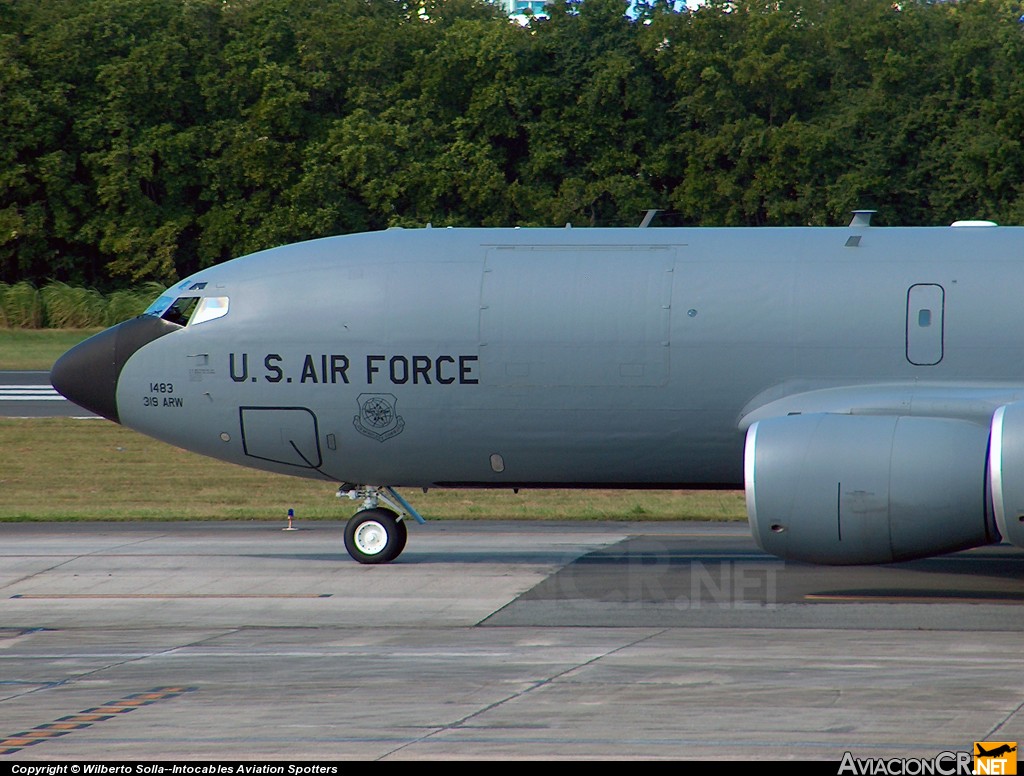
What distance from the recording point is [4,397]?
36.2m

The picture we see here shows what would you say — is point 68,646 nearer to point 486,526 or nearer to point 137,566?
point 137,566

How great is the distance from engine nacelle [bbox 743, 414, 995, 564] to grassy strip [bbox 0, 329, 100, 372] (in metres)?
30.9

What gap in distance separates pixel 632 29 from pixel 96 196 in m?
19.3

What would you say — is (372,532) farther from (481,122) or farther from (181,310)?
(481,122)

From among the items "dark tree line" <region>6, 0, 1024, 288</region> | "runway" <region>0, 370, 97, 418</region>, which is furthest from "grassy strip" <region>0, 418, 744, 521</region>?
"dark tree line" <region>6, 0, 1024, 288</region>

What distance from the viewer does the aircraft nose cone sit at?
17.8m

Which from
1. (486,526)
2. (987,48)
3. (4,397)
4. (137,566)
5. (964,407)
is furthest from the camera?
(987,48)

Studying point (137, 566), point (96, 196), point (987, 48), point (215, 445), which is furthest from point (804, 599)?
point (96, 196)

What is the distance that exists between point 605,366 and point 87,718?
7.52 meters

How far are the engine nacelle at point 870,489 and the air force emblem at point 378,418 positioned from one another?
4466 mm

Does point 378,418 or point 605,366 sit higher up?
point 605,366

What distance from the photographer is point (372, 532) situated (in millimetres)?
18172

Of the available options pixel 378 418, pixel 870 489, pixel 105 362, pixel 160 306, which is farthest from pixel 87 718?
pixel 160 306

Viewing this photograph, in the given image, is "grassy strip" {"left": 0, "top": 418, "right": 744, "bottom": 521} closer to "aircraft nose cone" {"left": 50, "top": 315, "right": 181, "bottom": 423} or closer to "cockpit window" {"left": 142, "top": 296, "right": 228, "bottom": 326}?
"aircraft nose cone" {"left": 50, "top": 315, "right": 181, "bottom": 423}
